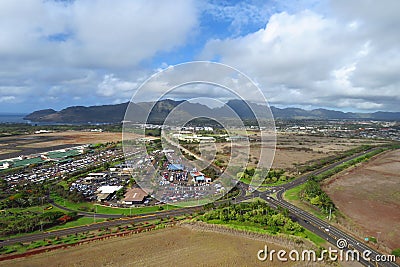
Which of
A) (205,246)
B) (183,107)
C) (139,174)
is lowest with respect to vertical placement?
(205,246)

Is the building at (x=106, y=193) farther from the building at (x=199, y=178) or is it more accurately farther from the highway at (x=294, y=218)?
the building at (x=199, y=178)

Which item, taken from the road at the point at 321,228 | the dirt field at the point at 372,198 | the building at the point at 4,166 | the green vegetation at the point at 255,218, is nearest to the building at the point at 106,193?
the green vegetation at the point at 255,218

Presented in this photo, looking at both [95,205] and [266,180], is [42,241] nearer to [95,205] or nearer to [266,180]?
[95,205]

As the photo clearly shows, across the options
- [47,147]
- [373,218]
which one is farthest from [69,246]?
[47,147]

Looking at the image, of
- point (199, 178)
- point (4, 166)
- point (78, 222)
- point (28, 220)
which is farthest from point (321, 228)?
point (4, 166)

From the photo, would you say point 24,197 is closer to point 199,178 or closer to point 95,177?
point 95,177

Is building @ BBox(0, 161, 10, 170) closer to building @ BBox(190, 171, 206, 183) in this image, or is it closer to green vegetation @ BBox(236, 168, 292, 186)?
building @ BBox(190, 171, 206, 183)
